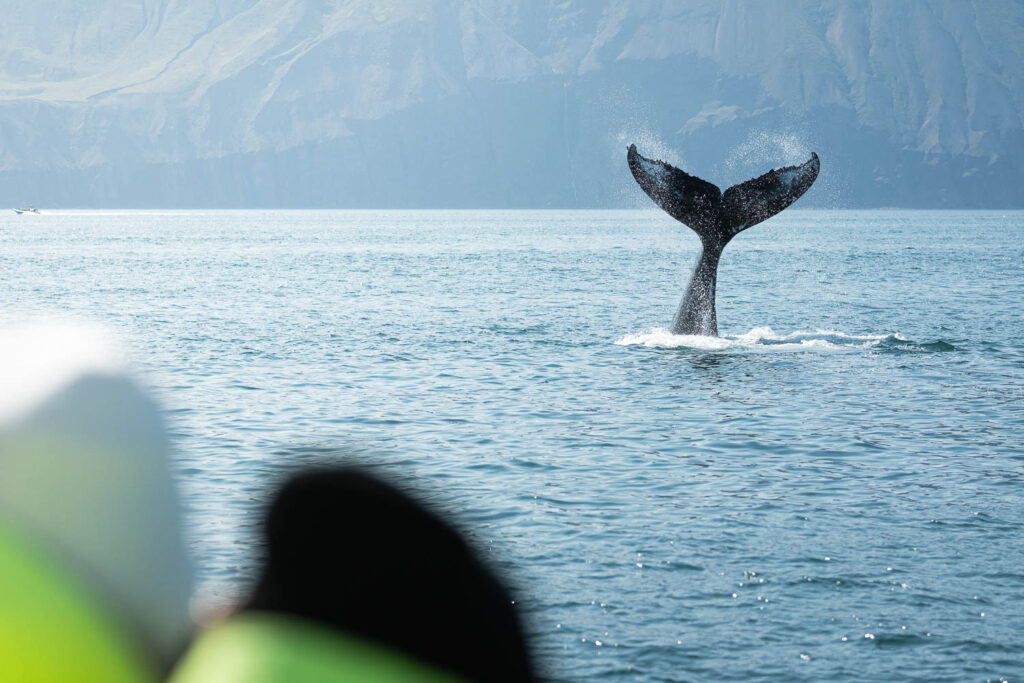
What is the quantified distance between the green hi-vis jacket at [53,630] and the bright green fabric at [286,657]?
12 cm

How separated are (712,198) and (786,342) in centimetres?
479

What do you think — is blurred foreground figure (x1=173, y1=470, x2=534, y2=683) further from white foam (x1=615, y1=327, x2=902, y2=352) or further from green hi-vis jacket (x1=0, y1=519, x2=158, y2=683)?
white foam (x1=615, y1=327, x2=902, y2=352)

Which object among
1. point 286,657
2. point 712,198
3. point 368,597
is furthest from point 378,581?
point 712,198

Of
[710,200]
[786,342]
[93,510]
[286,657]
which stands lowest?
[786,342]

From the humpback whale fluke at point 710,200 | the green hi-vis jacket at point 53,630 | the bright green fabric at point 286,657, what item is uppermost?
the humpback whale fluke at point 710,200

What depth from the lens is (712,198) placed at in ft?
62.8

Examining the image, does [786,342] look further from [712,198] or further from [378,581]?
[378,581]

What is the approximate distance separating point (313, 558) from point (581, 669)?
3179 mm

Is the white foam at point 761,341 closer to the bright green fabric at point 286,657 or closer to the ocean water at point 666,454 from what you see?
the ocean water at point 666,454

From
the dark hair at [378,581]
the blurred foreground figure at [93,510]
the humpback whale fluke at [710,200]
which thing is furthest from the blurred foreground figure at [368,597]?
the humpback whale fluke at [710,200]

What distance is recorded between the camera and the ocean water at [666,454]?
736 cm

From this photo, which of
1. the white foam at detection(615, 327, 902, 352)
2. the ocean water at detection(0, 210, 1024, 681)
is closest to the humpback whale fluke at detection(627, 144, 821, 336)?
the ocean water at detection(0, 210, 1024, 681)

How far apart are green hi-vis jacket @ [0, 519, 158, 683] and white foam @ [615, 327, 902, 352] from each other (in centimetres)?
1937

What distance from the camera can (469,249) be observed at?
7669cm
